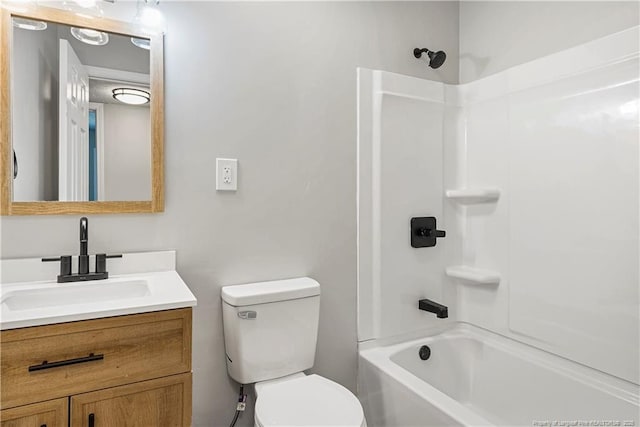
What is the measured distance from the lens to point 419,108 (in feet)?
6.95

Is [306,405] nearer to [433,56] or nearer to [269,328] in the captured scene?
[269,328]

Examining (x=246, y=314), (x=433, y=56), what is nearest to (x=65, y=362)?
(x=246, y=314)

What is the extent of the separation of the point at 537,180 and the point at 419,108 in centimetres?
68

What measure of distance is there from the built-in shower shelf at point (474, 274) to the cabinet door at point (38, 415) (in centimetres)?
181

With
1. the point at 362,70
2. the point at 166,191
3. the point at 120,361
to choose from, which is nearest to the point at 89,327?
the point at 120,361

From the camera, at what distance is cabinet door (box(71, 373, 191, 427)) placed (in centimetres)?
106

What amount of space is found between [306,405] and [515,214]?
1325 mm

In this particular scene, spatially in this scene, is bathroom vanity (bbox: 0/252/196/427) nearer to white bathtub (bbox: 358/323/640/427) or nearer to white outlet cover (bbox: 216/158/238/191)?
white outlet cover (bbox: 216/158/238/191)

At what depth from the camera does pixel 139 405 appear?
1120mm

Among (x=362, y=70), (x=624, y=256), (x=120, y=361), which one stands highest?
(x=362, y=70)

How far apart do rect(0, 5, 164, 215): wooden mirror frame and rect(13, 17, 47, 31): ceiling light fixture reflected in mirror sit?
13 mm

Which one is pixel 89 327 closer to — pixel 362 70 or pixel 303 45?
pixel 303 45

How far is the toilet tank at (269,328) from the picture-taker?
61.6 inches

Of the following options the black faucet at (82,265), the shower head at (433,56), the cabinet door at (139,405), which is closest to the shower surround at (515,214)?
the shower head at (433,56)
